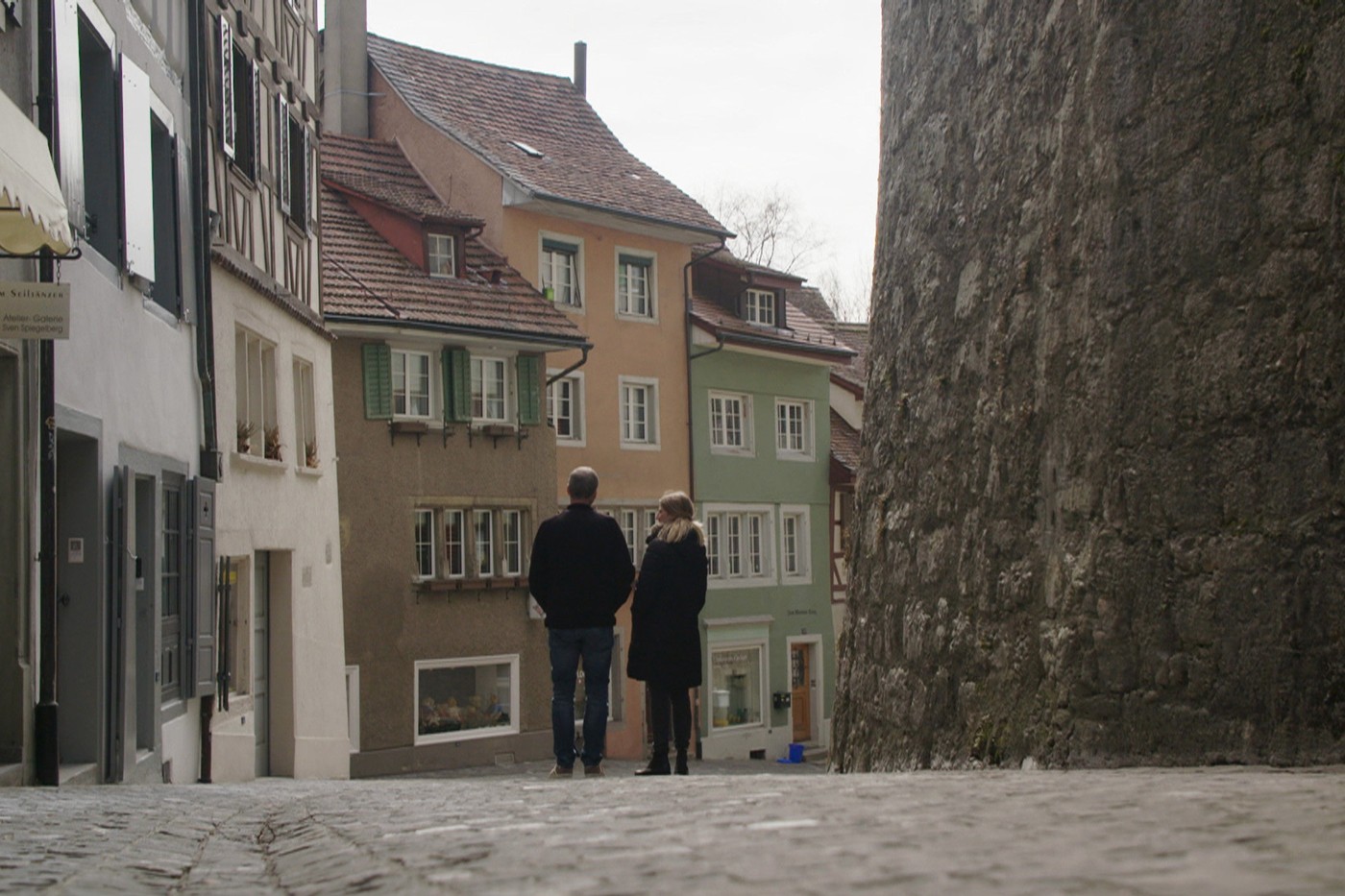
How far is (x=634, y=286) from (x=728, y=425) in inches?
146

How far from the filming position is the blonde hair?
31.0 feet

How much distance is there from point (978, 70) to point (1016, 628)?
2.28 metres

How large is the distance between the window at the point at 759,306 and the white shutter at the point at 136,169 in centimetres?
2656

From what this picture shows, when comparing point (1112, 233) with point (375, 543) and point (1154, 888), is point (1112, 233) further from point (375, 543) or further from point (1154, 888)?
point (375, 543)

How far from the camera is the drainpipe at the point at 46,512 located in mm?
8914

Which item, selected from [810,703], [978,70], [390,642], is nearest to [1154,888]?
[978,70]

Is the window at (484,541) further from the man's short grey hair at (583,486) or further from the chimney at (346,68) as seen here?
the man's short grey hair at (583,486)

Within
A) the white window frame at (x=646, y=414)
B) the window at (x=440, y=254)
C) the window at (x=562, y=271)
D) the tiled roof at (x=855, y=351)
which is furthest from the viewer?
the tiled roof at (x=855, y=351)

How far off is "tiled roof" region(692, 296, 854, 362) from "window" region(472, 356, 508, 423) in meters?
6.65

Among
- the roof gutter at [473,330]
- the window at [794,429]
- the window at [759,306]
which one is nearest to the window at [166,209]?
Result: the roof gutter at [473,330]

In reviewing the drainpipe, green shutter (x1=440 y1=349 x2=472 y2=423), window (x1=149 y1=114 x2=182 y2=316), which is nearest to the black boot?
the drainpipe

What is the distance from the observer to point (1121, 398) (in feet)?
18.8

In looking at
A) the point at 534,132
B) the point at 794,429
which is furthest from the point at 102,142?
the point at 794,429

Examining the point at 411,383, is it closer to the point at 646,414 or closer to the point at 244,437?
the point at 646,414
